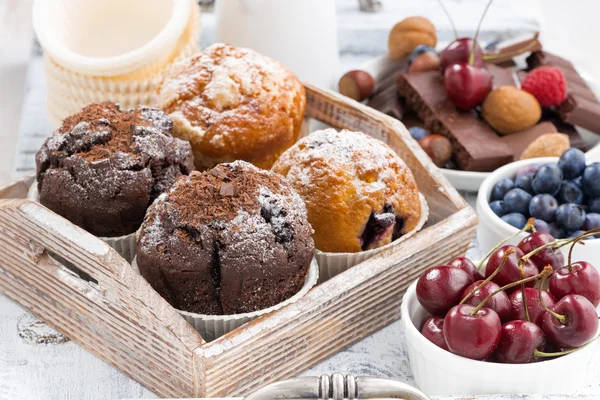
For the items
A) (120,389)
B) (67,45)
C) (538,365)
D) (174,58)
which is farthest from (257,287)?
(67,45)

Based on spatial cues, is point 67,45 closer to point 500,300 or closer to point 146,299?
point 146,299

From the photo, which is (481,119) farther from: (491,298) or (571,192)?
(491,298)

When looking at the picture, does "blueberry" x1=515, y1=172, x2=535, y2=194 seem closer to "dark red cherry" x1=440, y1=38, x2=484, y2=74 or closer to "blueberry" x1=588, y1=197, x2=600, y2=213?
"blueberry" x1=588, y1=197, x2=600, y2=213

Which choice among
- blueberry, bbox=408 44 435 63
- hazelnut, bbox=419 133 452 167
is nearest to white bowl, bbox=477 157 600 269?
hazelnut, bbox=419 133 452 167

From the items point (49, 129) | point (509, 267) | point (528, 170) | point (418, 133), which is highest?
point (509, 267)

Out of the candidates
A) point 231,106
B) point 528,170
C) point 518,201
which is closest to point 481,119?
point 528,170
